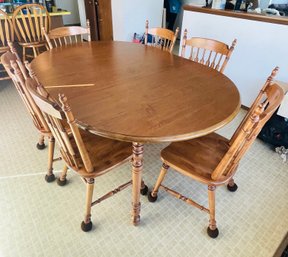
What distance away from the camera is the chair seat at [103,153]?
1279mm

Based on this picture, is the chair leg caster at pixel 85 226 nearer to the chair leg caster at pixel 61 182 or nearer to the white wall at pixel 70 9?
the chair leg caster at pixel 61 182

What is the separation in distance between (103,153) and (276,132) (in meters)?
1.67

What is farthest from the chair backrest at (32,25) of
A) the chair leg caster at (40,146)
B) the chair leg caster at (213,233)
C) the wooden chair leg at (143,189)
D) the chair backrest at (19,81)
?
the chair leg caster at (213,233)

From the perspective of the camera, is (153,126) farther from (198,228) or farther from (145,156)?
(145,156)

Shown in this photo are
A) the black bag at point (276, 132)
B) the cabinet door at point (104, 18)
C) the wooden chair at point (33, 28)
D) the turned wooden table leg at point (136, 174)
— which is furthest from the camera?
the cabinet door at point (104, 18)

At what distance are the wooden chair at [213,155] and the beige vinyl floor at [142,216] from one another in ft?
0.46

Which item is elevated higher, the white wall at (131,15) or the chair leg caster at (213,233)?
the white wall at (131,15)

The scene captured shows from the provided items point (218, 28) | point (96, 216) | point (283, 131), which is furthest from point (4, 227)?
point (218, 28)

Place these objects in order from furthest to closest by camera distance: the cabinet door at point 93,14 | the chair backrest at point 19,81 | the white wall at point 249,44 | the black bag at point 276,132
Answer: the cabinet door at point 93,14 → the white wall at point 249,44 → the black bag at point 276,132 → the chair backrest at point 19,81

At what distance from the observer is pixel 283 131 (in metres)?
2.09

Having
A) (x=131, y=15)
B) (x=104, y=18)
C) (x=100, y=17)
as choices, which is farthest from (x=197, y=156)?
(x=100, y=17)

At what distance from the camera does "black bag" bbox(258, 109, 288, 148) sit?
82.0 inches

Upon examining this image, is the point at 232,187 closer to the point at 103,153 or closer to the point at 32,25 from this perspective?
the point at 103,153

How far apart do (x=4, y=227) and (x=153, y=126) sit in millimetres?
1216
